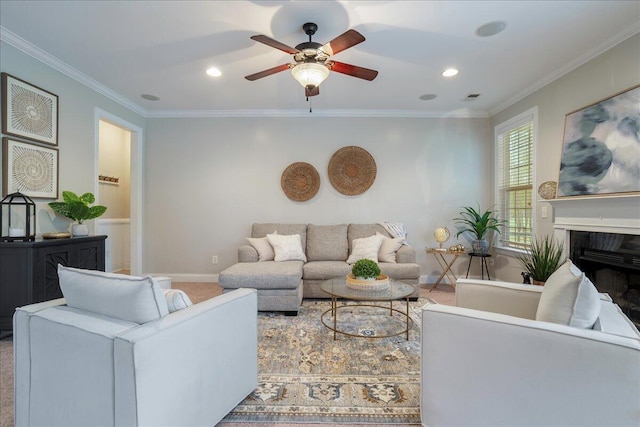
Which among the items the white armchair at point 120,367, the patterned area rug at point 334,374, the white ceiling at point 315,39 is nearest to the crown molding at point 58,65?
the white ceiling at point 315,39

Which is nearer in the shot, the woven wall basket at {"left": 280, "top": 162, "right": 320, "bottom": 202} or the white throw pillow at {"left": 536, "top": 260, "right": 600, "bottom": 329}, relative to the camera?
the white throw pillow at {"left": 536, "top": 260, "right": 600, "bottom": 329}

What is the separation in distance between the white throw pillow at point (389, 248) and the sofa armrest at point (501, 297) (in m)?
1.77

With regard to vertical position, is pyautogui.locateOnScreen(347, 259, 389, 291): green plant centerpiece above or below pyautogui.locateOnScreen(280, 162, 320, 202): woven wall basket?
below

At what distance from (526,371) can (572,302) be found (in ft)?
1.16

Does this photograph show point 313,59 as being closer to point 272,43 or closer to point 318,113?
point 272,43

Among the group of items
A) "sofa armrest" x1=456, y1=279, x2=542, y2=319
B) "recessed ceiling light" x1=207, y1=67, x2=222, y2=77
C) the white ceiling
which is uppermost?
the white ceiling

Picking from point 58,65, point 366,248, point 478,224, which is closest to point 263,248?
point 366,248

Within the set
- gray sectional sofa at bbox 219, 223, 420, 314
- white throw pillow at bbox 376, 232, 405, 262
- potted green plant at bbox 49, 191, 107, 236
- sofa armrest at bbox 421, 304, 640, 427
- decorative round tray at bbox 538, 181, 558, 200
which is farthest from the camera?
white throw pillow at bbox 376, 232, 405, 262

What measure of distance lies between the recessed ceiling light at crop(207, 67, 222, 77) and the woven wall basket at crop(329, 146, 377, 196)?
1.93 m

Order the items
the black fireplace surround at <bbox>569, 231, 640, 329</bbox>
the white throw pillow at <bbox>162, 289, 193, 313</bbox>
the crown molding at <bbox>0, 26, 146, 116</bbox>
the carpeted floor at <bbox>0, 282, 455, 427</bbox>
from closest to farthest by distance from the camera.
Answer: the white throw pillow at <bbox>162, 289, 193, 313</bbox>
the carpeted floor at <bbox>0, 282, 455, 427</bbox>
the black fireplace surround at <bbox>569, 231, 640, 329</bbox>
the crown molding at <bbox>0, 26, 146, 116</bbox>

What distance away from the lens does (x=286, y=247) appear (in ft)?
12.5

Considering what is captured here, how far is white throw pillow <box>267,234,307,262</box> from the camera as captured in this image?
3750mm

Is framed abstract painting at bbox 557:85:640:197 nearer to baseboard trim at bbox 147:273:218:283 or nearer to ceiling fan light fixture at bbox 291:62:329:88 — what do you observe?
ceiling fan light fixture at bbox 291:62:329:88

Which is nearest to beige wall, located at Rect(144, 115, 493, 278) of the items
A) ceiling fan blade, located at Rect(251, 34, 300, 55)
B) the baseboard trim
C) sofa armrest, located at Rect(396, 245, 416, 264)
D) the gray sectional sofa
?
the baseboard trim
